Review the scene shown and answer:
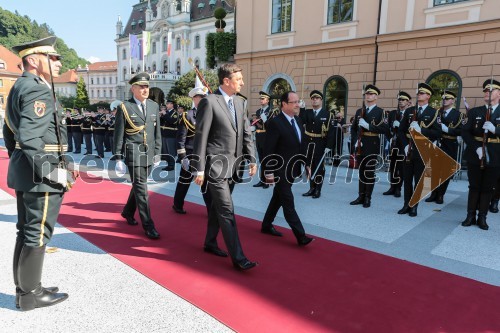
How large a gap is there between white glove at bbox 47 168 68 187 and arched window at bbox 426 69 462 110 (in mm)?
11513

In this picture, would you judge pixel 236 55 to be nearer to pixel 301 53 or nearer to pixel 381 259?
pixel 301 53

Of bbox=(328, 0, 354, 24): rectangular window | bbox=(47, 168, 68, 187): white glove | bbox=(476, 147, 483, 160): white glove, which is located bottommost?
bbox=(47, 168, 68, 187): white glove

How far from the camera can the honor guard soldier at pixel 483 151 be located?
187 inches

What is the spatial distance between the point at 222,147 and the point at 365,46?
11422 mm

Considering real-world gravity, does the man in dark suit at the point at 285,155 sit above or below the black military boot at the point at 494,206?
above

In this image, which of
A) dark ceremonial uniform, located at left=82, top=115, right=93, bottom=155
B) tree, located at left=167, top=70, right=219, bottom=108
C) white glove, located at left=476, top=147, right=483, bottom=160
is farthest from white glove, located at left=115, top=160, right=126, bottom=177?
tree, located at left=167, top=70, right=219, bottom=108

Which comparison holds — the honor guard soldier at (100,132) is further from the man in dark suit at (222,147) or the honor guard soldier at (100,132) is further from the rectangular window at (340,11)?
the man in dark suit at (222,147)

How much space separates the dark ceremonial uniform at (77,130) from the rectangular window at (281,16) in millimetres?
9097

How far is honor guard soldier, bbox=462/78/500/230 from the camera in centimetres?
475

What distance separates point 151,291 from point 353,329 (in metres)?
1.69

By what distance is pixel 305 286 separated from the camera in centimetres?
323

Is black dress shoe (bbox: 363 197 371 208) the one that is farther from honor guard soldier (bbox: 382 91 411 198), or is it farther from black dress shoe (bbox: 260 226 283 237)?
black dress shoe (bbox: 260 226 283 237)

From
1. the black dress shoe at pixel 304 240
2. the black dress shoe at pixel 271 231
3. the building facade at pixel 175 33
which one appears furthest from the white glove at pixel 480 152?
the building facade at pixel 175 33

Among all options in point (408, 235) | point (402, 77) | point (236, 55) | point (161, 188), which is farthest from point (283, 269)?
point (236, 55)
